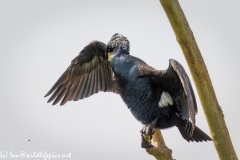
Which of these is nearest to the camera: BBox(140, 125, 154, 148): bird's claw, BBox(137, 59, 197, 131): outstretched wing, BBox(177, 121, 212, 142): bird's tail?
BBox(137, 59, 197, 131): outstretched wing

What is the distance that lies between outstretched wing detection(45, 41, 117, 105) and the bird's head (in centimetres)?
82

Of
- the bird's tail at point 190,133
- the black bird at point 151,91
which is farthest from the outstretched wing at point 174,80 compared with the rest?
the bird's tail at point 190,133

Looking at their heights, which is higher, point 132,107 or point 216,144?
point 132,107

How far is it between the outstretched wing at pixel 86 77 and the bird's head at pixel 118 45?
2.69 ft

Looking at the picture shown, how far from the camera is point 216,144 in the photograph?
648cm

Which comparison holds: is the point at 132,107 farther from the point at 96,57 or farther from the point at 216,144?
the point at 96,57

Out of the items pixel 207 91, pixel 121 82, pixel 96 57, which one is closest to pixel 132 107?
pixel 121 82

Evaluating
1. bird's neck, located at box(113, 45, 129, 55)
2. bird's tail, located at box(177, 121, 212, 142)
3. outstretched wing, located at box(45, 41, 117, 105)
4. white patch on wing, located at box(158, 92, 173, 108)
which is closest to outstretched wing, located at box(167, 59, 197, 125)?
white patch on wing, located at box(158, 92, 173, 108)

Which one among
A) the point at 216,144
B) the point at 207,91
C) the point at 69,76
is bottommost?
the point at 216,144

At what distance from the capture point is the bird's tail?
6.98 m

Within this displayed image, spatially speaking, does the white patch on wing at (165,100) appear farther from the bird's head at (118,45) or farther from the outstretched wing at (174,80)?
the bird's head at (118,45)

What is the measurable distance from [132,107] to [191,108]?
1.15m

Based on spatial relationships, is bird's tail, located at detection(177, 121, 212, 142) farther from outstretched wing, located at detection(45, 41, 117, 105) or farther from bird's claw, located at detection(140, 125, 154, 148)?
outstretched wing, located at detection(45, 41, 117, 105)

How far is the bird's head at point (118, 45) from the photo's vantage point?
7328mm
